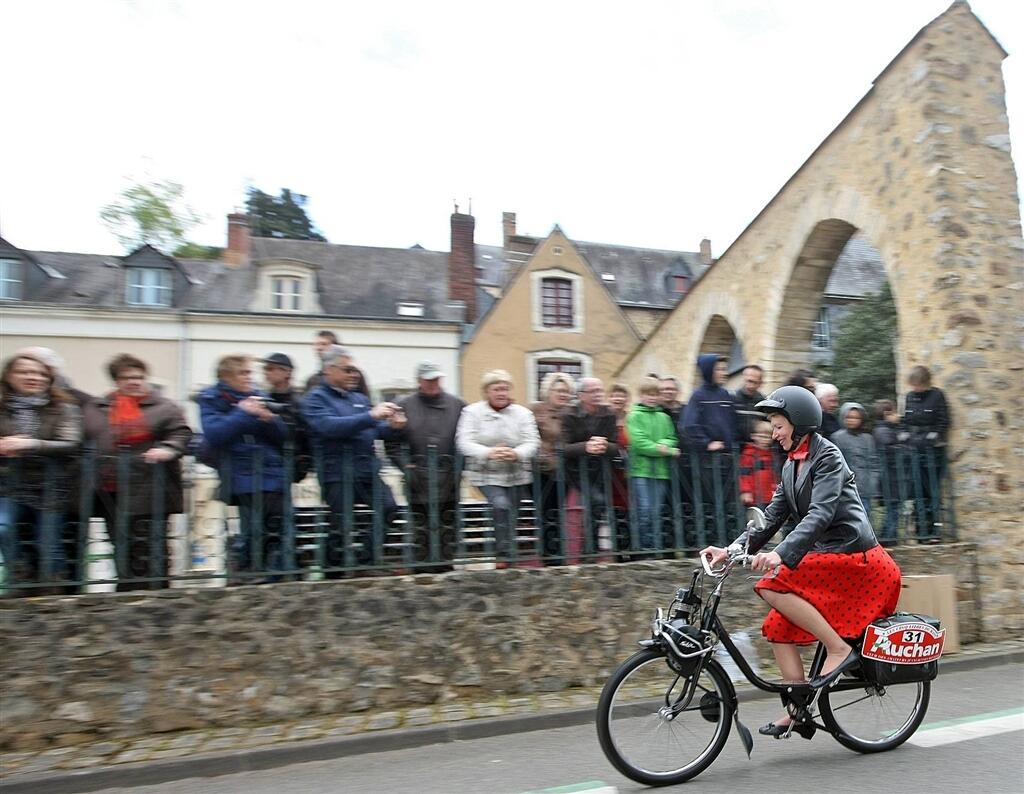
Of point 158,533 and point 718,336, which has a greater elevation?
point 718,336

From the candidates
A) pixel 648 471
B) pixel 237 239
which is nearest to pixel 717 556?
pixel 648 471

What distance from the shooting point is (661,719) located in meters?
3.97

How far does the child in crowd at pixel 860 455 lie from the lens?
766 cm

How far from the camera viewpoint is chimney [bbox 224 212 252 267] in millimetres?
27062

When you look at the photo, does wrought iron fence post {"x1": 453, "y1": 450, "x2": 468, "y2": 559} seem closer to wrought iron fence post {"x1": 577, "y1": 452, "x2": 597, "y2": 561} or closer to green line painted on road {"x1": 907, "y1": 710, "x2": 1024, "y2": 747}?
wrought iron fence post {"x1": 577, "y1": 452, "x2": 597, "y2": 561}

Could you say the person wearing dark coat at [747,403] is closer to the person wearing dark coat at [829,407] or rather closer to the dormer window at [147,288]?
Answer: the person wearing dark coat at [829,407]

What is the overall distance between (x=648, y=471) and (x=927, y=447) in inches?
131

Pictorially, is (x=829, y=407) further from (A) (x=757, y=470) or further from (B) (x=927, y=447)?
(B) (x=927, y=447)

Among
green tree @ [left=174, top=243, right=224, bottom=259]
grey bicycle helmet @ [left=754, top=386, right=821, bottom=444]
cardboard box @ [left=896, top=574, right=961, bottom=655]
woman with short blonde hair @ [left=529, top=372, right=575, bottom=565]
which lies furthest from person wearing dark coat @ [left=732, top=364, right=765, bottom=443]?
green tree @ [left=174, top=243, right=224, bottom=259]

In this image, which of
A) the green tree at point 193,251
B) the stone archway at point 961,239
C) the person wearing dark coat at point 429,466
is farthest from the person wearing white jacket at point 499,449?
the green tree at point 193,251

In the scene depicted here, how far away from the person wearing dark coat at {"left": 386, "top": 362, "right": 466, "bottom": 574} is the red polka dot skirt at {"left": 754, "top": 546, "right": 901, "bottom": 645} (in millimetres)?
2403

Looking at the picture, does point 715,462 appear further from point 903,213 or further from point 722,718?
point 903,213

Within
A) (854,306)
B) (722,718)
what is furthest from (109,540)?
(854,306)

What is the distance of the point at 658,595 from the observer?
6.47 metres
